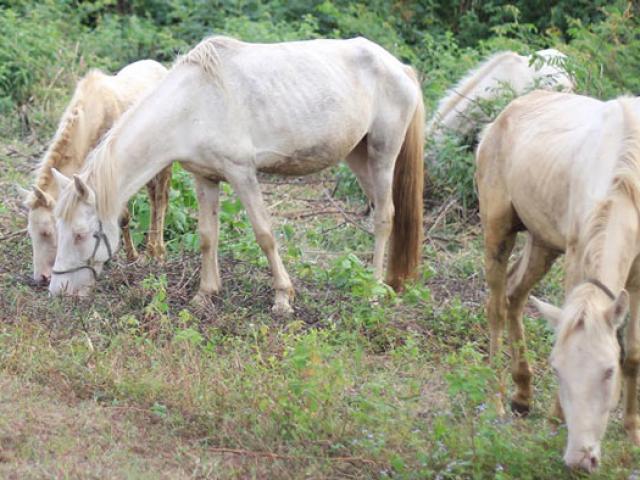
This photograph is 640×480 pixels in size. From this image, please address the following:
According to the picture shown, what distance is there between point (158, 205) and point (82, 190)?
1.64 metres

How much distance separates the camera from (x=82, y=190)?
278 inches

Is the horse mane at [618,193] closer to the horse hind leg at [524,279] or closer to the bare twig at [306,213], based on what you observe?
the horse hind leg at [524,279]

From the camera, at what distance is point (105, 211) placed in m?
7.13

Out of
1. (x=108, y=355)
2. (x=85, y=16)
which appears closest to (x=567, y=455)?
(x=108, y=355)

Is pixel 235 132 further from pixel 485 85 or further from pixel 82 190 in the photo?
pixel 485 85

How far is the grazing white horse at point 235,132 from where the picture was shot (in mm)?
7164

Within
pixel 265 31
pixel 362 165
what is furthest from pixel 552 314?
pixel 265 31

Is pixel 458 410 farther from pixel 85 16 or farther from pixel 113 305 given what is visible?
pixel 85 16

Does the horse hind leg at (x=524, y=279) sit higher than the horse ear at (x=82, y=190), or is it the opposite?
the horse ear at (x=82, y=190)

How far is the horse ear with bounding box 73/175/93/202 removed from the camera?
23.0 feet

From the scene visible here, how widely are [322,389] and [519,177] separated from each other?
5.15ft

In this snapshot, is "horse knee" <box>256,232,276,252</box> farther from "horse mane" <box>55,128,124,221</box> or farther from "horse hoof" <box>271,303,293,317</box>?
"horse mane" <box>55,128,124,221</box>

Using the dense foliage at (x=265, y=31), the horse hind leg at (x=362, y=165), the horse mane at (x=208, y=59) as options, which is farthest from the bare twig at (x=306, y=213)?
the horse mane at (x=208, y=59)

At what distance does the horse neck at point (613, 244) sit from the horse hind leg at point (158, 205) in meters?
4.43
